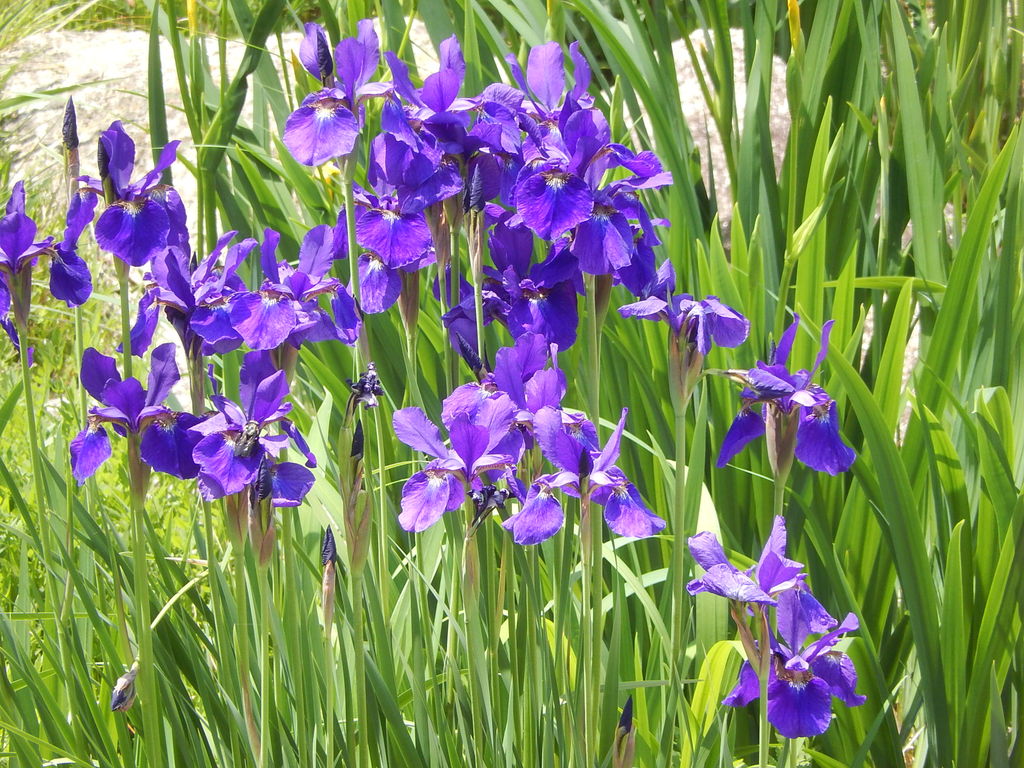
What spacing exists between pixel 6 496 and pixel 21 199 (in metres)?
1.49

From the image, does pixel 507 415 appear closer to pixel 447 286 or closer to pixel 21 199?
pixel 447 286

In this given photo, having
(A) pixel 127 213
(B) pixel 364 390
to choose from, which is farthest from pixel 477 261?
(A) pixel 127 213

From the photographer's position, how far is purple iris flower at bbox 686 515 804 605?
960mm

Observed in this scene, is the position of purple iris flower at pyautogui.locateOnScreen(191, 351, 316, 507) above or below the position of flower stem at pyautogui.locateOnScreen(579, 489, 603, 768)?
above

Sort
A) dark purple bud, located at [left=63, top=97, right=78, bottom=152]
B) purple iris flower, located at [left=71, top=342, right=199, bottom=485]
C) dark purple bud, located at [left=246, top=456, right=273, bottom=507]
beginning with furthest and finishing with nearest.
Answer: dark purple bud, located at [left=63, top=97, right=78, bottom=152]
purple iris flower, located at [left=71, top=342, right=199, bottom=485]
dark purple bud, located at [left=246, top=456, right=273, bottom=507]

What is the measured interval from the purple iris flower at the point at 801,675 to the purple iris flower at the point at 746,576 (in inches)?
2.2

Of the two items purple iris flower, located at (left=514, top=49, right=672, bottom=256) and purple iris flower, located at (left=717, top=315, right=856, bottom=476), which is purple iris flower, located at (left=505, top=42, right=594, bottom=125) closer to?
purple iris flower, located at (left=514, top=49, right=672, bottom=256)

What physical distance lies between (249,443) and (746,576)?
1.67ft

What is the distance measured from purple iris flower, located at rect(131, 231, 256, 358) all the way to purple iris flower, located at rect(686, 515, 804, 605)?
531 millimetres

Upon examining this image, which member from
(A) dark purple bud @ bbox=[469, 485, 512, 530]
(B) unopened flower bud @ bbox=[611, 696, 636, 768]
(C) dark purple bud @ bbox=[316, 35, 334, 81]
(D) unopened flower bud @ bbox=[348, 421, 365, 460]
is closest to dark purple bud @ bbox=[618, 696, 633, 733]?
(B) unopened flower bud @ bbox=[611, 696, 636, 768]

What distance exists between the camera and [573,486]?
104 cm

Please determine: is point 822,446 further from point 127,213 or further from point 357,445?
point 127,213

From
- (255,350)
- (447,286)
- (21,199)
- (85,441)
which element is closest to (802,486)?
(447,286)

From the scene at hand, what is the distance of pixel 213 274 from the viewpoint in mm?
1135
